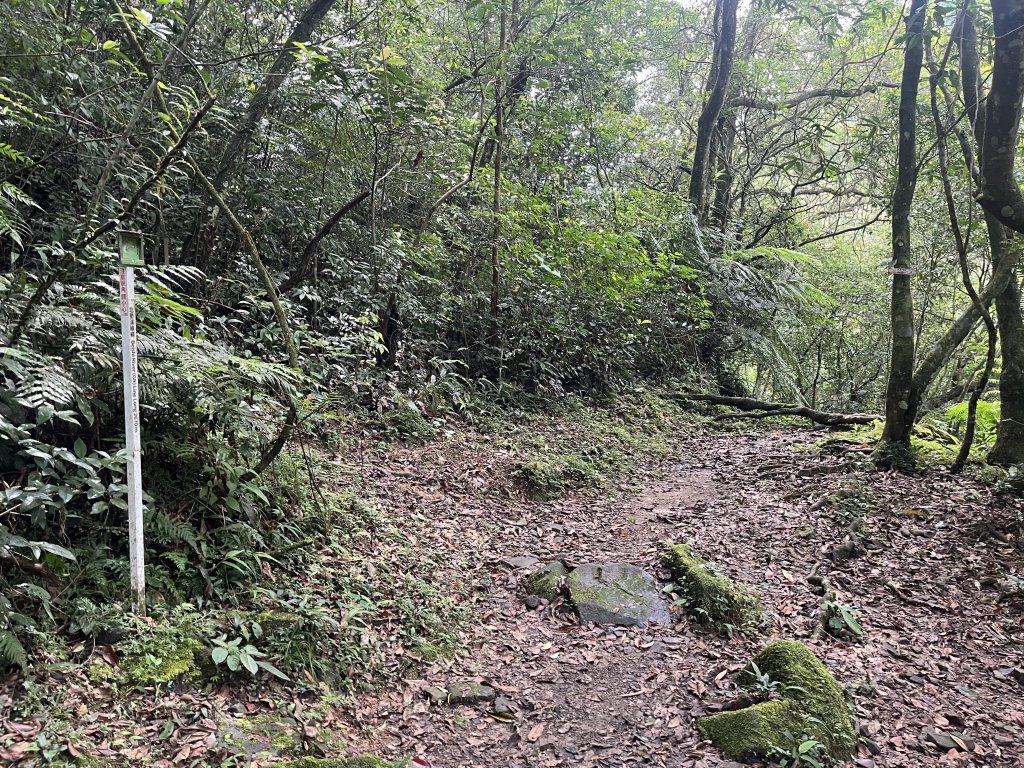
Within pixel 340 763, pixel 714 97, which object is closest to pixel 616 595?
pixel 340 763

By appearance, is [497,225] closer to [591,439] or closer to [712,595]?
[591,439]

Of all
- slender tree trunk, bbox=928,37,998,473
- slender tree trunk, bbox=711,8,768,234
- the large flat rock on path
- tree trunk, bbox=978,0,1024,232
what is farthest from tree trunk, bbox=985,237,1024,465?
slender tree trunk, bbox=711,8,768,234

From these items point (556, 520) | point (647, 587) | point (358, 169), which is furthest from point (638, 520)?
point (358, 169)

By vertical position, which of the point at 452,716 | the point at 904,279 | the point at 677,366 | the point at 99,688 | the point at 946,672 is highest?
the point at 904,279

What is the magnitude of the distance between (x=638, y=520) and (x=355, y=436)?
332 cm

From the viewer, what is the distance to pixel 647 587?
506 cm

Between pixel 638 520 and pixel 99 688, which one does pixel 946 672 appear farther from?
pixel 99 688

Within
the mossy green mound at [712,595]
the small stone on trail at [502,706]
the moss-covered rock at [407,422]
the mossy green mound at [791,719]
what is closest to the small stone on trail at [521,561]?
the mossy green mound at [712,595]

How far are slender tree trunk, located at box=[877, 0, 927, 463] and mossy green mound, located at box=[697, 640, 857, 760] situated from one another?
4.69 meters

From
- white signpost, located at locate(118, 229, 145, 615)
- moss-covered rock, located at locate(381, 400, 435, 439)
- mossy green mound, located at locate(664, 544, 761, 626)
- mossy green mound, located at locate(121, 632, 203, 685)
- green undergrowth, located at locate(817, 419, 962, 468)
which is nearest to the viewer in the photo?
mossy green mound, located at locate(121, 632, 203, 685)

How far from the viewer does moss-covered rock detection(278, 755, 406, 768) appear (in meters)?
2.75

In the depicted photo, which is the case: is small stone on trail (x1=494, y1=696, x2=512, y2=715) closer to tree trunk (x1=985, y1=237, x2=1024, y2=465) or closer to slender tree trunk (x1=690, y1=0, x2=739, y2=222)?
tree trunk (x1=985, y1=237, x2=1024, y2=465)

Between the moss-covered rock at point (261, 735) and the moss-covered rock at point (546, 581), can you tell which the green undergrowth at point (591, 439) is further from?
the moss-covered rock at point (261, 735)

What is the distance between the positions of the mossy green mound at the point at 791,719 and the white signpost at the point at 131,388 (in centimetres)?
326
